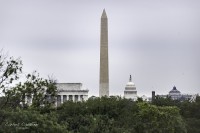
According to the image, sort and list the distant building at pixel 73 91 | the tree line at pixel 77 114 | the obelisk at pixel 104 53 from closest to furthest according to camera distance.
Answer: the tree line at pixel 77 114, the obelisk at pixel 104 53, the distant building at pixel 73 91

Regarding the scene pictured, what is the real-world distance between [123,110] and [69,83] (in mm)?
Answer: 99392

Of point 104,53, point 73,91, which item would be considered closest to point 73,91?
point 73,91

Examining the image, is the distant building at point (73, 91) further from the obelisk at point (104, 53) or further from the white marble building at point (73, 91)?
the obelisk at point (104, 53)

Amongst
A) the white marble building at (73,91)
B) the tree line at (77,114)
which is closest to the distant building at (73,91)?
the white marble building at (73,91)

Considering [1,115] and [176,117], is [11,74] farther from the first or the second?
[176,117]

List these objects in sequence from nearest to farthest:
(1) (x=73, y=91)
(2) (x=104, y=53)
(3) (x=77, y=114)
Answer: (3) (x=77, y=114) → (2) (x=104, y=53) → (1) (x=73, y=91)

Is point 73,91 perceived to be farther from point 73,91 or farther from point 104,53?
point 104,53

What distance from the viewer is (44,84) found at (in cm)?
4344

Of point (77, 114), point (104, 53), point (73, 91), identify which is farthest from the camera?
point (73, 91)

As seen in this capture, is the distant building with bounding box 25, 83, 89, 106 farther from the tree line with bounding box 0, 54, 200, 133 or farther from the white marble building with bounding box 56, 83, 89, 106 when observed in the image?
Answer: the tree line with bounding box 0, 54, 200, 133

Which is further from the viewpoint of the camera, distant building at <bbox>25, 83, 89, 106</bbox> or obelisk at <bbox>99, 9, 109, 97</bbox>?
distant building at <bbox>25, 83, 89, 106</bbox>

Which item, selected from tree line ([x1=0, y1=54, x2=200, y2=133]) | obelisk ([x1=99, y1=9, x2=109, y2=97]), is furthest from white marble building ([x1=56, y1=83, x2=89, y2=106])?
tree line ([x1=0, y1=54, x2=200, y2=133])

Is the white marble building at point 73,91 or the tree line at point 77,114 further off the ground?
the white marble building at point 73,91

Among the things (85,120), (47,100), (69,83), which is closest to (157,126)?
(85,120)
